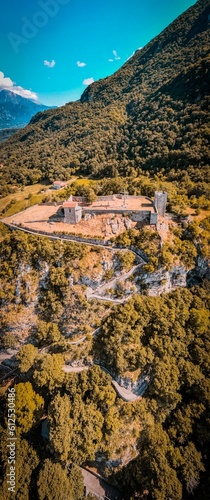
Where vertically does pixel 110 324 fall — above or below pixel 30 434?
above

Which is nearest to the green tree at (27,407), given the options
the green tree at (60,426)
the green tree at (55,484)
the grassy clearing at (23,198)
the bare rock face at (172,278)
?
the green tree at (60,426)

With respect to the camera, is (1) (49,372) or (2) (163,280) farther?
(2) (163,280)

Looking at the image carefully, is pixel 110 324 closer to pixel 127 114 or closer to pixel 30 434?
pixel 30 434

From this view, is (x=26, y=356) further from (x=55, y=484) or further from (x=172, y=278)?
(x=172, y=278)

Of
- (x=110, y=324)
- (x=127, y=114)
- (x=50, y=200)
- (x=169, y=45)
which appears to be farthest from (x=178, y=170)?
(x=169, y=45)

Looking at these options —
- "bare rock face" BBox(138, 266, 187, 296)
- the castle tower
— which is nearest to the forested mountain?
the castle tower

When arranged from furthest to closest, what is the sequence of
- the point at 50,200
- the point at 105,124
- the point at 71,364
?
the point at 105,124 < the point at 50,200 < the point at 71,364

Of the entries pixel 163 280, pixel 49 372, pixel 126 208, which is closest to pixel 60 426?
pixel 49 372
